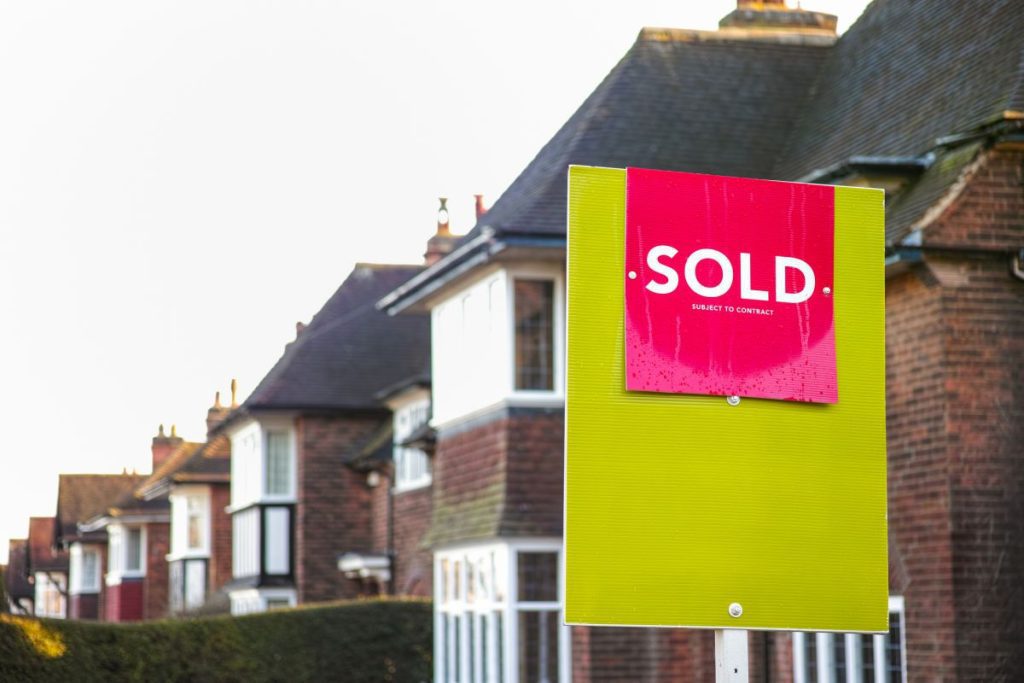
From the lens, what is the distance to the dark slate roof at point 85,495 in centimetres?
7262

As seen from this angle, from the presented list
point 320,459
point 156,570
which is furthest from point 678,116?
point 156,570

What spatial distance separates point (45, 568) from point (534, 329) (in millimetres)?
67849

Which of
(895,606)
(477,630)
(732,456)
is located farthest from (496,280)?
(732,456)

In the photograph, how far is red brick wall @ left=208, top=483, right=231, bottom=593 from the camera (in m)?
41.5

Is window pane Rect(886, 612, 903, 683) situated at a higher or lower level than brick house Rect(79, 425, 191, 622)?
lower

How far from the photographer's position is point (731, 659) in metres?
9.31

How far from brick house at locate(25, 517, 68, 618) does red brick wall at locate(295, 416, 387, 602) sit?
50824 millimetres

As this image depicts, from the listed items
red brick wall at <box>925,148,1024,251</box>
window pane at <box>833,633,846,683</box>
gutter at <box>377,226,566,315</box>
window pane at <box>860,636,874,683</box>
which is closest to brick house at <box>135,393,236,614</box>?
gutter at <box>377,226,566,315</box>

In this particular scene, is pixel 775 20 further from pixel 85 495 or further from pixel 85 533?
pixel 85 495

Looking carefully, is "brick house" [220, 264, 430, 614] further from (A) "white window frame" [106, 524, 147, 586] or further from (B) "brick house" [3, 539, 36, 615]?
(B) "brick house" [3, 539, 36, 615]

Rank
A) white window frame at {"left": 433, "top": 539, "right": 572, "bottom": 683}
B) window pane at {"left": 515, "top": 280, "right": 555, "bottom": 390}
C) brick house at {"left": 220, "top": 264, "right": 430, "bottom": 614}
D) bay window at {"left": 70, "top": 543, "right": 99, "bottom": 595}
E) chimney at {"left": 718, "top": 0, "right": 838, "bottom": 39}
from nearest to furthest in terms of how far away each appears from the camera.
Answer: white window frame at {"left": 433, "top": 539, "right": 572, "bottom": 683} → window pane at {"left": 515, "top": 280, "right": 555, "bottom": 390} → chimney at {"left": 718, "top": 0, "right": 838, "bottom": 39} → brick house at {"left": 220, "top": 264, "right": 430, "bottom": 614} → bay window at {"left": 70, "top": 543, "right": 99, "bottom": 595}

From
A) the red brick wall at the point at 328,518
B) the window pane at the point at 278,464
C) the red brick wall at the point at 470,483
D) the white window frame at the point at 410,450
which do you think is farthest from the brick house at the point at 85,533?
the red brick wall at the point at 470,483

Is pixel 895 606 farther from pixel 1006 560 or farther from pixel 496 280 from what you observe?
pixel 496 280

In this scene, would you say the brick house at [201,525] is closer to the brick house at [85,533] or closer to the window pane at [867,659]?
the brick house at [85,533]
